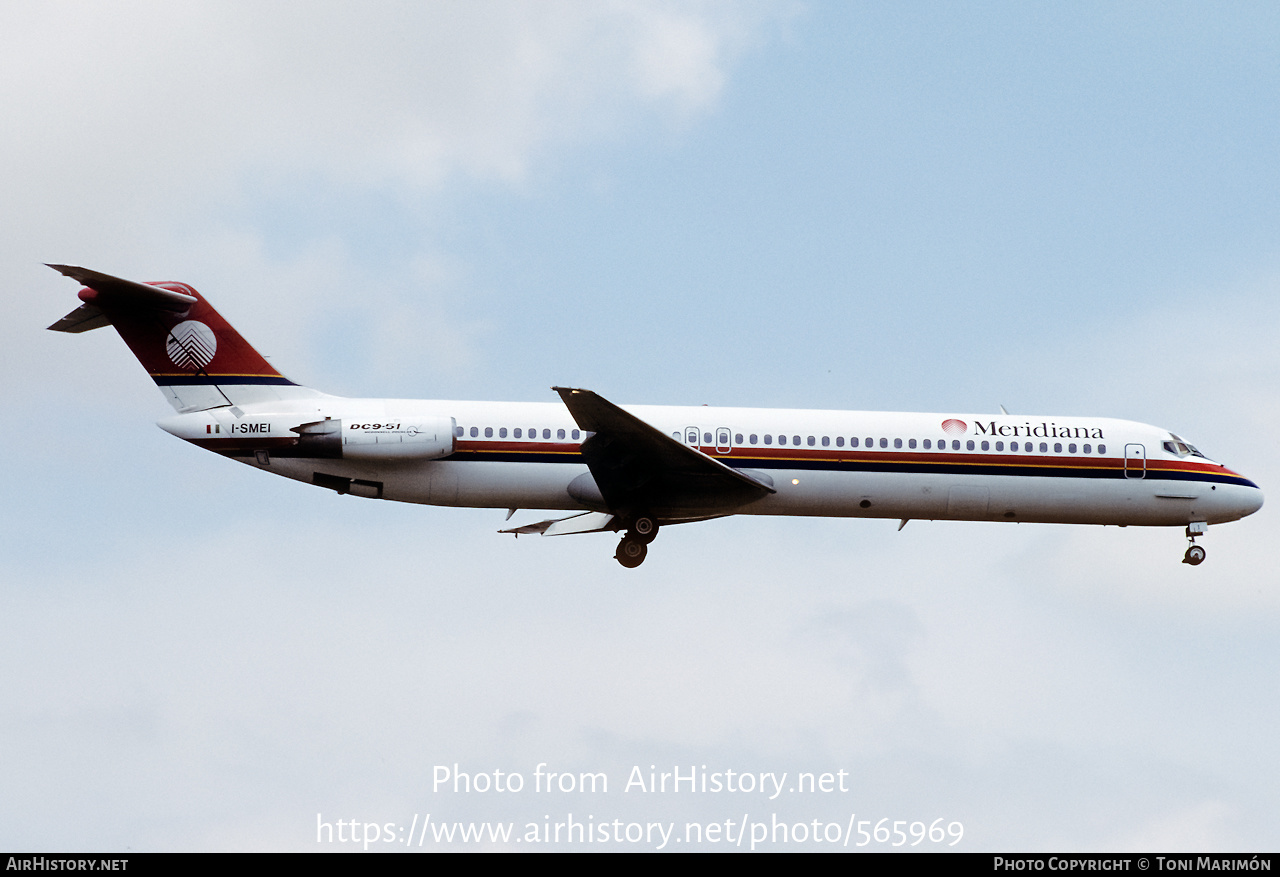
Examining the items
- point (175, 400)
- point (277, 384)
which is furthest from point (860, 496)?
point (175, 400)

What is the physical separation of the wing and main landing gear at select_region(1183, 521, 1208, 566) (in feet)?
28.5

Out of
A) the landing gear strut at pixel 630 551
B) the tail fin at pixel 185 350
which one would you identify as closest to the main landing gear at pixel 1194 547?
the landing gear strut at pixel 630 551

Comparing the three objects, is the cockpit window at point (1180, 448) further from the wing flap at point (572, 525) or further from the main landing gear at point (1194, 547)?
the wing flap at point (572, 525)

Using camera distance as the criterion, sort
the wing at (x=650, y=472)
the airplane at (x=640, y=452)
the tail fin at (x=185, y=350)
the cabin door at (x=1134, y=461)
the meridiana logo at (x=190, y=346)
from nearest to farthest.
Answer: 1. the wing at (x=650, y=472)
2. the airplane at (x=640, y=452)
3. the tail fin at (x=185, y=350)
4. the meridiana logo at (x=190, y=346)
5. the cabin door at (x=1134, y=461)

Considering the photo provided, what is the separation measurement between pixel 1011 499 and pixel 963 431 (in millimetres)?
1609

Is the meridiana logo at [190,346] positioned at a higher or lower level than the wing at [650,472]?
higher

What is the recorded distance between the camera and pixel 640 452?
25078 millimetres

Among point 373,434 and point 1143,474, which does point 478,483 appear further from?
point 1143,474

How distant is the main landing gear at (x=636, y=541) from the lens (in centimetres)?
2645

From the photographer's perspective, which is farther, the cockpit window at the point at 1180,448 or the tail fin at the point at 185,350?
the cockpit window at the point at 1180,448

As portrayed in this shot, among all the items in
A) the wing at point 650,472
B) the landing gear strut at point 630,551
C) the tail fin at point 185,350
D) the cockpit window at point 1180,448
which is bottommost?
the landing gear strut at point 630,551

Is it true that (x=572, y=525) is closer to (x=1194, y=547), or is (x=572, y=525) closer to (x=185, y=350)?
(x=185, y=350)

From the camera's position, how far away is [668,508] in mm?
26250

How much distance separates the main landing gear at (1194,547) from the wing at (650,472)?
28.5 ft
